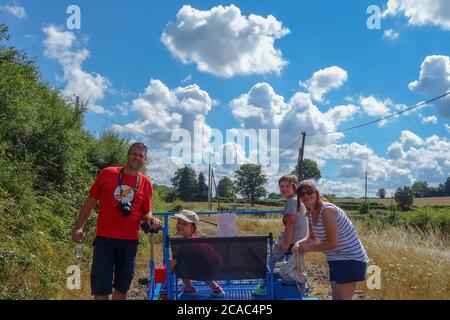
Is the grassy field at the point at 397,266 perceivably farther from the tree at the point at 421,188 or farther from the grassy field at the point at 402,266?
the tree at the point at 421,188

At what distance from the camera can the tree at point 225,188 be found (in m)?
77.6

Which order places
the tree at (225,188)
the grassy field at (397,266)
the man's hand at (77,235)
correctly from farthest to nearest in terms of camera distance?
1. the tree at (225,188)
2. the grassy field at (397,266)
3. the man's hand at (77,235)

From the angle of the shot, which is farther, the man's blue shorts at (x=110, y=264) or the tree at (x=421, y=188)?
the tree at (x=421, y=188)

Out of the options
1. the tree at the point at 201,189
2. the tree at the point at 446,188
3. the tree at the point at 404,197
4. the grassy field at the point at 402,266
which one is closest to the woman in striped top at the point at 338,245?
the grassy field at the point at 402,266

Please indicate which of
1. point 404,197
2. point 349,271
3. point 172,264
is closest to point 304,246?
point 349,271

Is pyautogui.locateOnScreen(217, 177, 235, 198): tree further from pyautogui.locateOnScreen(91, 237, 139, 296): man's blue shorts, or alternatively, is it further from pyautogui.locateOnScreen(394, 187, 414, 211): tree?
pyautogui.locateOnScreen(91, 237, 139, 296): man's blue shorts

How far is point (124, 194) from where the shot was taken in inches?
161

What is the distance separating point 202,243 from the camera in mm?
4055

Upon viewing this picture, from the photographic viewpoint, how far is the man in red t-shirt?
4.03 meters

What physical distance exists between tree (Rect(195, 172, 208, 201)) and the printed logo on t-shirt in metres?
69.8

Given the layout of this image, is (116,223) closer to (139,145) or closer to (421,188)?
(139,145)
